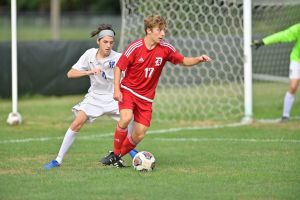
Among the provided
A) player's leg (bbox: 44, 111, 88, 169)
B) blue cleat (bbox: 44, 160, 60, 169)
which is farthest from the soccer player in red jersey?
blue cleat (bbox: 44, 160, 60, 169)

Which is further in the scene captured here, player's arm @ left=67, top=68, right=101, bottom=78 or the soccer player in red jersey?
the soccer player in red jersey

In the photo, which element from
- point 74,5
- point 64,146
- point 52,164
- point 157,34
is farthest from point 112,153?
point 74,5

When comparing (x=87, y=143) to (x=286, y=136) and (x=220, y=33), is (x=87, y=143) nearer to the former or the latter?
(x=286, y=136)

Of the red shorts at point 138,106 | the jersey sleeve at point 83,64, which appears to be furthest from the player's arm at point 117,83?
the jersey sleeve at point 83,64

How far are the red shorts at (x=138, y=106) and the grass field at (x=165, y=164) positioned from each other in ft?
1.86

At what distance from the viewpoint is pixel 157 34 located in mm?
8734

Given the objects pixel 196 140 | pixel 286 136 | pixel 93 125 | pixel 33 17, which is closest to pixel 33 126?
pixel 93 125

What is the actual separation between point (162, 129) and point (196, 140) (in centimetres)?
159

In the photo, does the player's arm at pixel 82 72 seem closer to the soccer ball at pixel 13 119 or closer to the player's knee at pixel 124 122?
the player's knee at pixel 124 122

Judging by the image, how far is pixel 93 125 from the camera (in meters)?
13.6

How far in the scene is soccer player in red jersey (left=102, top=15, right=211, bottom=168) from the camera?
8742 mm

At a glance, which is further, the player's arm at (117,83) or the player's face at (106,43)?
the player's face at (106,43)

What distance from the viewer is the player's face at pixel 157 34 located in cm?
872

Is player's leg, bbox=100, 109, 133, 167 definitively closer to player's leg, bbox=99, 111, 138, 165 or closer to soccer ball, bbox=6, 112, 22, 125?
player's leg, bbox=99, 111, 138, 165
